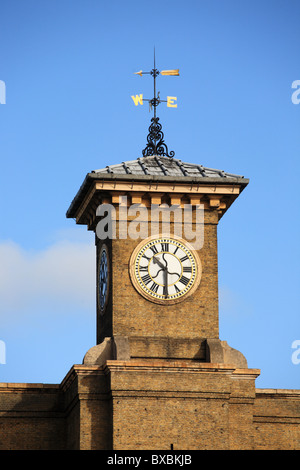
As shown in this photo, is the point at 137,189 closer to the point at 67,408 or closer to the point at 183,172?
the point at 183,172

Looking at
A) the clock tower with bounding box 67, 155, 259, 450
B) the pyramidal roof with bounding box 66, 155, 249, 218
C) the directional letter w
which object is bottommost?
the clock tower with bounding box 67, 155, 259, 450

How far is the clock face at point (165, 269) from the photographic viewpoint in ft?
197

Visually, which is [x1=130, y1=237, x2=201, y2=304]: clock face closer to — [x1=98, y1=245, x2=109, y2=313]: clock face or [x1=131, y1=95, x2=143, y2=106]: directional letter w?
[x1=98, y1=245, x2=109, y2=313]: clock face

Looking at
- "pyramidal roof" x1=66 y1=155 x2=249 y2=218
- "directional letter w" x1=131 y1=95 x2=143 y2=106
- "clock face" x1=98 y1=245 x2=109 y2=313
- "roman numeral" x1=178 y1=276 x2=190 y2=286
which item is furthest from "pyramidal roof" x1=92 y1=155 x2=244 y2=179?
"roman numeral" x1=178 y1=276 x2=190 y2=286

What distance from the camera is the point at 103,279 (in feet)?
203

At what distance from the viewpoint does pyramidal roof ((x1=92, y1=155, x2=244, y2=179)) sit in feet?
200

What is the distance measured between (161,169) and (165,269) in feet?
13.8

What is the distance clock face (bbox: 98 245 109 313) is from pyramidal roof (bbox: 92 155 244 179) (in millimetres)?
3232

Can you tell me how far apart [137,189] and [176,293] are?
170 inches

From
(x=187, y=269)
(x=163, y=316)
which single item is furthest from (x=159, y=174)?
(x=163, y=316)

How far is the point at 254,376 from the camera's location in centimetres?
5959

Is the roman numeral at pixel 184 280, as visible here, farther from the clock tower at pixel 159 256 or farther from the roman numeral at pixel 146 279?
the roman numeral at pixel 146 279
